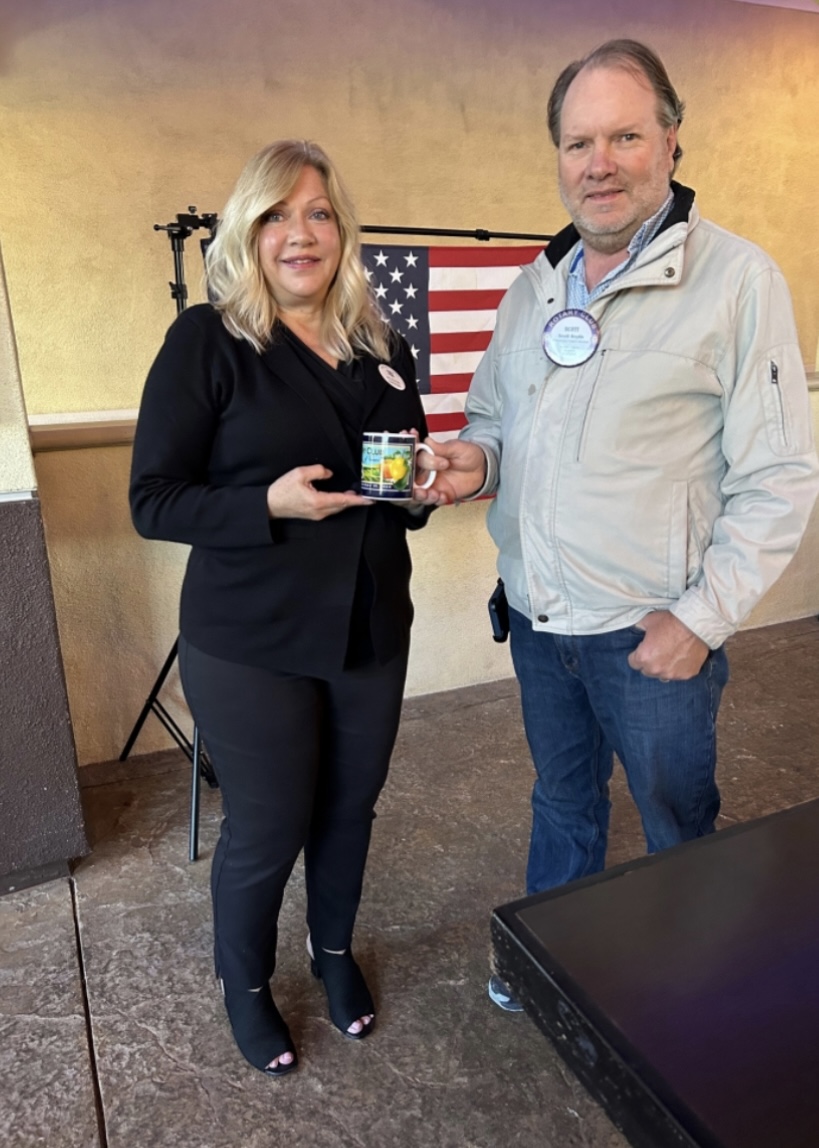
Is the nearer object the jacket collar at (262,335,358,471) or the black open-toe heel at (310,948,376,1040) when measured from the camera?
the jacket collar at (262,335,358,471)

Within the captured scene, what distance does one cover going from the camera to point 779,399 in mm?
1271

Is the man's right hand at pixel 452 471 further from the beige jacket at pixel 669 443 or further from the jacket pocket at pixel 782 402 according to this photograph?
the jacket pocket at pixel 782 402

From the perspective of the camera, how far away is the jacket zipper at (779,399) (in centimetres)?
126

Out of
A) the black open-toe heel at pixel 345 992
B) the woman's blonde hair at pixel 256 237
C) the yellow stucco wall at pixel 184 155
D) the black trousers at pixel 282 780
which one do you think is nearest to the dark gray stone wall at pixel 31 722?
the yellow stucco wall at pixel 184 155

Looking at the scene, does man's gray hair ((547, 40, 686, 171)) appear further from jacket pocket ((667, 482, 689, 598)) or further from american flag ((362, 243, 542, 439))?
american flag ((362, 243, 542, 439))

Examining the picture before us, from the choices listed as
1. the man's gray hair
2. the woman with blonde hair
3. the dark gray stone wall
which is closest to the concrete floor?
the dark gray stone wall

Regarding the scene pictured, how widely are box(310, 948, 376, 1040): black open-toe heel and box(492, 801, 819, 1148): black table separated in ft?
3.77

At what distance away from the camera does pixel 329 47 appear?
9.00 feet

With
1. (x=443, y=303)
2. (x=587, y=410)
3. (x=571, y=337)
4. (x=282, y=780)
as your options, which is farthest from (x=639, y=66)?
(x=443, y=303)

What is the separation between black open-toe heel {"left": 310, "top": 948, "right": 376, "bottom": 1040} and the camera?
5.80 ft

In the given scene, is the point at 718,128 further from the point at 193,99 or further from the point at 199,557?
the point at 199,557

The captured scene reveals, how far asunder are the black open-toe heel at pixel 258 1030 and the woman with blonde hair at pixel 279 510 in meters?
0.14

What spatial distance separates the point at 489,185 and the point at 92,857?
274 centimetres

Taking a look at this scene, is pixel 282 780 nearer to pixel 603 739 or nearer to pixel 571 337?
pixel 603 739
